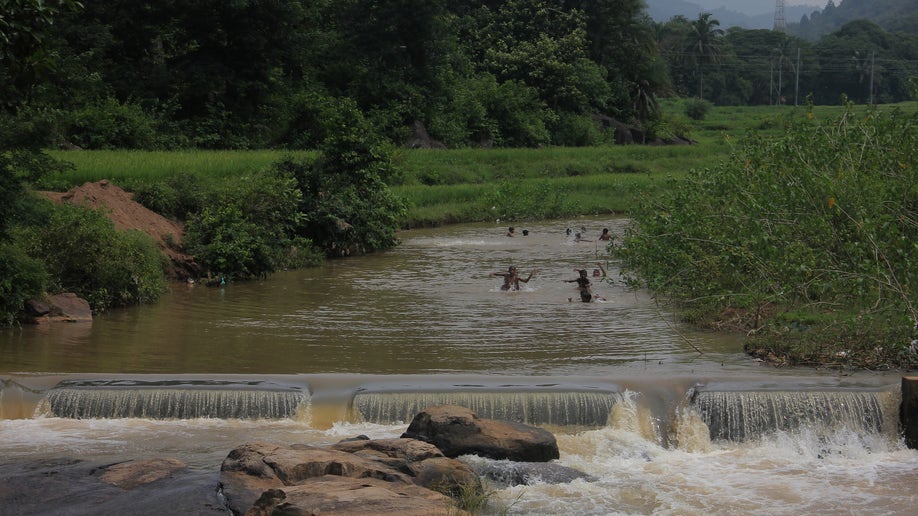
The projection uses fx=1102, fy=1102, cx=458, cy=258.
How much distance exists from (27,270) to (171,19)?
70.0 ft

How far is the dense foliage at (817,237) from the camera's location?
1287 cm

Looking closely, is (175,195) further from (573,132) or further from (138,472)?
(573,132)

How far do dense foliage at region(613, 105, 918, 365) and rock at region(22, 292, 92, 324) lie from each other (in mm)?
8318

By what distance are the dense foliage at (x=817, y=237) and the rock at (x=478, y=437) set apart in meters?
4.37

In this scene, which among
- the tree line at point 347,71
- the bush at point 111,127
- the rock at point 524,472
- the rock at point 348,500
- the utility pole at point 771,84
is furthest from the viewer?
the utility pole at point 771,84

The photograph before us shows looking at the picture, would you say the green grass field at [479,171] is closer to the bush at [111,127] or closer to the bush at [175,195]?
the bush at [175,195]

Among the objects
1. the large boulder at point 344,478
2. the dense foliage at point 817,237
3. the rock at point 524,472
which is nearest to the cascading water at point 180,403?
the large boulder at point 344,478

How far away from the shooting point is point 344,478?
848 cm

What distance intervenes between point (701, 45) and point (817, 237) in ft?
245

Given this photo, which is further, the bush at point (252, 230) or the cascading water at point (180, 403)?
the bush at point (252, 230)

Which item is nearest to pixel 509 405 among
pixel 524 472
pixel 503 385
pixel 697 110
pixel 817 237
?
pixel 503 385

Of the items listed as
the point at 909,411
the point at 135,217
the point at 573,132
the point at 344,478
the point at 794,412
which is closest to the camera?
the point at 344,478

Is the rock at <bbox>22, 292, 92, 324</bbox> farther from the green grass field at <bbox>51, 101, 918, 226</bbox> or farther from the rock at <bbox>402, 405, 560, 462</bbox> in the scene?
the rock at <bbox>402, 405, 560, 462</bbox>

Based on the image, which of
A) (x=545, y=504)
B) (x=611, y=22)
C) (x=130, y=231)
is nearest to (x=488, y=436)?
(x=545, y=504)
